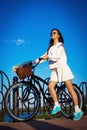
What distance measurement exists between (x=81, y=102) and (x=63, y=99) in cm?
32

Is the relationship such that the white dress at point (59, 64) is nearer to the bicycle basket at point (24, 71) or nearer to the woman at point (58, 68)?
the woman at point (58, 68)

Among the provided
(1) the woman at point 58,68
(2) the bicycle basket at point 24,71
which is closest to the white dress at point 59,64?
(1) the woman at point 58,68

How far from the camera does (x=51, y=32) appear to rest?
4965 millimetres

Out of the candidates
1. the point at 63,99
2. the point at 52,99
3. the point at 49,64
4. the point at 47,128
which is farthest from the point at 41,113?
the point at 47,128

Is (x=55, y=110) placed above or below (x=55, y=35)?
below

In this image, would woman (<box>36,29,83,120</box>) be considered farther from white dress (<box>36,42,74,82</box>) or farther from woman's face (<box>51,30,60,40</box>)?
woman's face (<box>51,30,60,40</box>)

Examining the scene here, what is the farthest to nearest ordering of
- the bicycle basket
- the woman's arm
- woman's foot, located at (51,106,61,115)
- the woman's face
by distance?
the woman's face < the bicycle basket < the woman's arm < woman's foot, located at (51,106,61,115)

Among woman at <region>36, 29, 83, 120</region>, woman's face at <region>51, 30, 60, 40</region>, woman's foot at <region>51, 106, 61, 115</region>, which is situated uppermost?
woman's face at <region>51, 30, 60, 40</region>

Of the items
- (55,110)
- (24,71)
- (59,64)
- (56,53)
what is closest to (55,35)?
(56,53)

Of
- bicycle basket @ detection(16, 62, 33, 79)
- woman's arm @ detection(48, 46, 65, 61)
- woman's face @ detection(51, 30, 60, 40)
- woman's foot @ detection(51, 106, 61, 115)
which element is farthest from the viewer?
woman's face @ detection(51, 30, 60, 40)

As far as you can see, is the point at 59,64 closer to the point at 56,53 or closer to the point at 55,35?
the point at 56,53

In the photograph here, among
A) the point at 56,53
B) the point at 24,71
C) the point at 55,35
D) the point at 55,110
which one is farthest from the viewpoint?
the point at 55,35

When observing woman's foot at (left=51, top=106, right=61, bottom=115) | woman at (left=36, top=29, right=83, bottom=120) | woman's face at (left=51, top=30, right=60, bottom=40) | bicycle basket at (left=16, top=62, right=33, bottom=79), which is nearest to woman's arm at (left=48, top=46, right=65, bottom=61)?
woman at (left=36, top=29, right=83, bottom=120)

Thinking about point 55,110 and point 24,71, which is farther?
point 24,71
